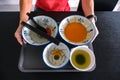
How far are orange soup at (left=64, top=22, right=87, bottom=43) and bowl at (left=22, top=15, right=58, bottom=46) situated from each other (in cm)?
5

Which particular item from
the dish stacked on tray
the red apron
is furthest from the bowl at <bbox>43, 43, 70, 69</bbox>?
the red apron

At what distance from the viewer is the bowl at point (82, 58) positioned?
61cm

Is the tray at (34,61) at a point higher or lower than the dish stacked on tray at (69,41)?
lower

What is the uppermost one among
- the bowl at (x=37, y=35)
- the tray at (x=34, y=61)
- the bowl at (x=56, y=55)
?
the bowl at (x=37, y=35)

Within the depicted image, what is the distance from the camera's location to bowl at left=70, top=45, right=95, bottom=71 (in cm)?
61

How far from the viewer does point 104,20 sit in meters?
0.80

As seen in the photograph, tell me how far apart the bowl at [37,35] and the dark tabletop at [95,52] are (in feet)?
0.22

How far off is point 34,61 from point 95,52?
9.1 inches

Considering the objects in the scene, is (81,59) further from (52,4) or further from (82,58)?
(52,4)

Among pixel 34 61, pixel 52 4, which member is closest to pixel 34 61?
pixel 34 61

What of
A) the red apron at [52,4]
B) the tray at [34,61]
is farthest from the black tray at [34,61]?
the red apron at [52,4]

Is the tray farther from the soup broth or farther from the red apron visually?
the red apron

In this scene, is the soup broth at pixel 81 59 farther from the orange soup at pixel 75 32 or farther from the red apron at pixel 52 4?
the red apron at pixel 52 4

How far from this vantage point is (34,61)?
0.67 m
